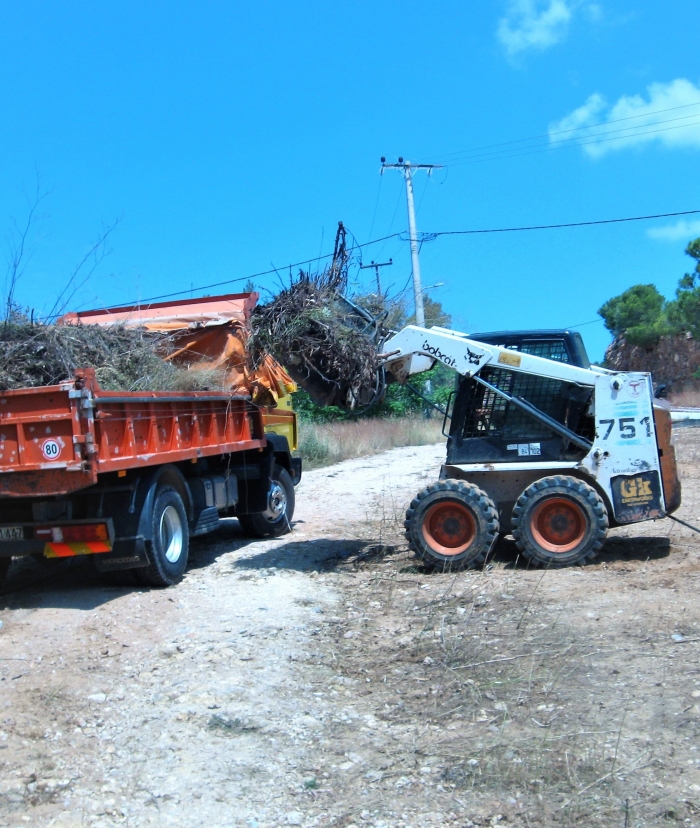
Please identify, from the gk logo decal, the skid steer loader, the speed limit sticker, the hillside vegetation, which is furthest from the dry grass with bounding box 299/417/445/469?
the hillside vegetation

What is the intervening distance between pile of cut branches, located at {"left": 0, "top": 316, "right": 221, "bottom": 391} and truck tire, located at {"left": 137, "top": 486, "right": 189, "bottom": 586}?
1111 millimetres

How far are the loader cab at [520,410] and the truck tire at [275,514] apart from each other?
311 centimetres

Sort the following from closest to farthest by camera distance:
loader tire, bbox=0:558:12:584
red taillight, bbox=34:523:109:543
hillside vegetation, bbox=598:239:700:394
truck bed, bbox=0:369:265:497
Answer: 1. truck bed, bbox=0:369:265:497
2. red taillight, bbox=34:523:109:543
3. loader tire, bbox=0:558:12:584
4. hillside vegetation, bbox=598:239:700:394

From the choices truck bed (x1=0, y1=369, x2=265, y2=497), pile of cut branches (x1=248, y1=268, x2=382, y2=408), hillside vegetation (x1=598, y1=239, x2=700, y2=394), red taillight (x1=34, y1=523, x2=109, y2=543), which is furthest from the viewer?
hillside vegetation (x1=598, y1=239, x2=700, y2=394)

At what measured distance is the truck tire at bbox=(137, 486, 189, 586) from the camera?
768cm

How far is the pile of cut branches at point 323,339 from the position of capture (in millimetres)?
8328

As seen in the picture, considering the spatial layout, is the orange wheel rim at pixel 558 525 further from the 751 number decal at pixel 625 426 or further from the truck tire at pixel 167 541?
the truck tire at pixel 167 541

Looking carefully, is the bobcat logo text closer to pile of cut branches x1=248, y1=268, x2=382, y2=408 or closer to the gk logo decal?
pile of cut branches x1=248, y1=268, x2=382, y2=408

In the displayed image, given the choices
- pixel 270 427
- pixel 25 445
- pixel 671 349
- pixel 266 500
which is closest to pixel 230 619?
pixel 25 445

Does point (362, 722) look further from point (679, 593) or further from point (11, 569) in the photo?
point (11, 569)

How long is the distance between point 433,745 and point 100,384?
450 cm

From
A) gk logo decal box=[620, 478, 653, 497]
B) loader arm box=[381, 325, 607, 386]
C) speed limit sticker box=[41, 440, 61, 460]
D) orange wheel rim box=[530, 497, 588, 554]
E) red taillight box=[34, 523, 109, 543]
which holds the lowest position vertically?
orange wheel rim box=[530, 497, 588, 554]

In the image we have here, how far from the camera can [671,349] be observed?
4525cm

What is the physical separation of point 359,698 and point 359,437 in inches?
796
